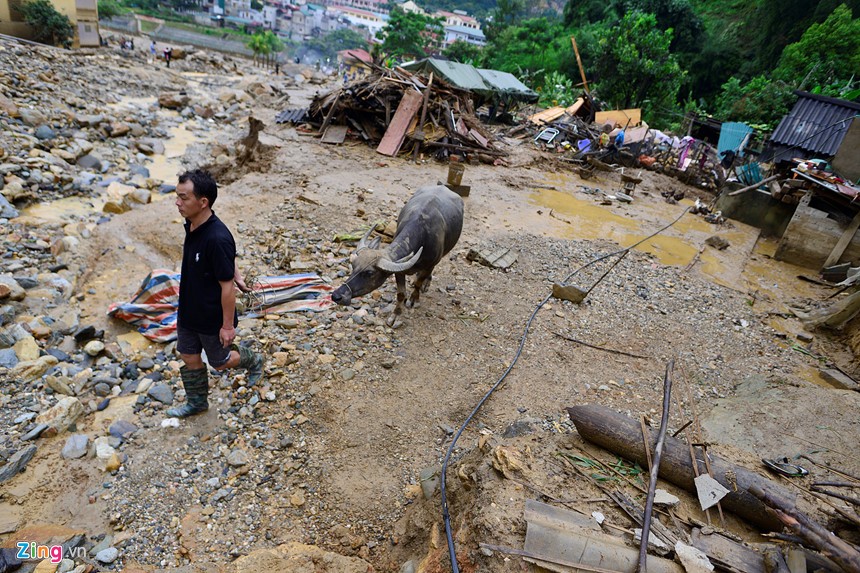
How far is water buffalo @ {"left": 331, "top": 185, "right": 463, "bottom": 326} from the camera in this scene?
5.02 m

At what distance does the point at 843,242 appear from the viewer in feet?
31.1

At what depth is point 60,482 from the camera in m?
3.50

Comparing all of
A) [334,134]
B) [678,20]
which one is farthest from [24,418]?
[678,20]

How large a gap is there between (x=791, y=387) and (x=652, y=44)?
2211cm

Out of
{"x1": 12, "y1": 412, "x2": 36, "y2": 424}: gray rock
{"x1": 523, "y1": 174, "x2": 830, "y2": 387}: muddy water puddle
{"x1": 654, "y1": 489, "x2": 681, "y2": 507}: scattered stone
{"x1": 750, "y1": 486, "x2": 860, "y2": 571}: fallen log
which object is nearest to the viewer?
{"x1": 750, "y1": 486, "x2": 860, "y2": 571}: fallen log

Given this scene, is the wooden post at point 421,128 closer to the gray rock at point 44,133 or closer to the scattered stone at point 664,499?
the gray rock at point 44,133

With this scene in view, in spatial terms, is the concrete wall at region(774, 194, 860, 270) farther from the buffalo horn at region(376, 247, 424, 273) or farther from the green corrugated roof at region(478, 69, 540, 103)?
the green corrugated roof at region(478, 69, 540, 103)

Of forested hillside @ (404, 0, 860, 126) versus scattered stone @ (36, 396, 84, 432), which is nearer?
scattered stone @ (36, 396, 84, 432)

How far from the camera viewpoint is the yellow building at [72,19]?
69.0 feet

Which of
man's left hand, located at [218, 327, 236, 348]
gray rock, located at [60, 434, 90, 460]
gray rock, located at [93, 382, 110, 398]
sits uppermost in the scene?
man's left hand, located at [218, 327, 236, 348]

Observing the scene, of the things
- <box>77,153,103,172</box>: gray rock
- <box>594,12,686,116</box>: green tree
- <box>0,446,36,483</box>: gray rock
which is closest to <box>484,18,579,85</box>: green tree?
<box>594,12,686,116</box>: green tree

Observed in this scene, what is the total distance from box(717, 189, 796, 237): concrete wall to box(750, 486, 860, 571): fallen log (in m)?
12.3

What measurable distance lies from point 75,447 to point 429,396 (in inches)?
126

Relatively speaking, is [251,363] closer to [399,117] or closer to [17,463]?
[17,463]
